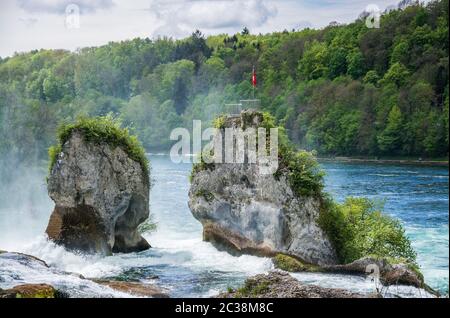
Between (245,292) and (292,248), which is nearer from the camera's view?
(245,292)

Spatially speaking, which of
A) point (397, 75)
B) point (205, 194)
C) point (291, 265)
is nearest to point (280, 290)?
point (291, 265)

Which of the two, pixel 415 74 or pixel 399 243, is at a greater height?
pixel 415 74

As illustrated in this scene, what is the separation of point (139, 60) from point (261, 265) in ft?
204

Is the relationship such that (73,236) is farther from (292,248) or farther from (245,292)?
(245,292)

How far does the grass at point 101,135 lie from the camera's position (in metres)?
24.3

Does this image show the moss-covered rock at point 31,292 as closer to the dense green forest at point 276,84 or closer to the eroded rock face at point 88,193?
the eroded rock face at point 88,193

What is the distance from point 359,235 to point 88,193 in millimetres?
8189

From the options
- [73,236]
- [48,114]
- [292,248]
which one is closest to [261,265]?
[292,248]

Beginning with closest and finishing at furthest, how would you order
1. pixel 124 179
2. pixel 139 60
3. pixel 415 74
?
pixel 124 179
pixel 415 74
pixel 139 60

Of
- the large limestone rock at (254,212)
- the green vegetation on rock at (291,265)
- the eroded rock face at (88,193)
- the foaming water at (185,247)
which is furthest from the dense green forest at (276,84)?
the green vegetation on rock at (291,265)

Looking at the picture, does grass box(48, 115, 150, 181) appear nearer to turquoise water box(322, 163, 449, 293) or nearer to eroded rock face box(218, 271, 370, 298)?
eroded rock face box(218, 271, 370, 298)

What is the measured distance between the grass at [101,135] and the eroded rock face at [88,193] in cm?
16

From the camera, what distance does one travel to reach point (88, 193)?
2395 centimetres

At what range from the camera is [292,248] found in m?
22.3
